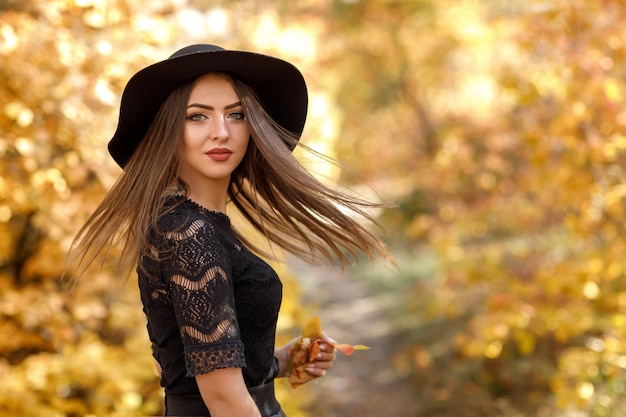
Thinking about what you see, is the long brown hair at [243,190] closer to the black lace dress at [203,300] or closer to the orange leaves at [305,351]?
the black lace dress at [203,300]

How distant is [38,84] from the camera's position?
3840 mm

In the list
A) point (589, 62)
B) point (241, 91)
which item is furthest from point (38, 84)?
point (589, 62)

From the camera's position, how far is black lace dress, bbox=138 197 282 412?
1965mm

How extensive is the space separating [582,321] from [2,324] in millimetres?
3607

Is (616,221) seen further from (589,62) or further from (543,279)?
(589,62)

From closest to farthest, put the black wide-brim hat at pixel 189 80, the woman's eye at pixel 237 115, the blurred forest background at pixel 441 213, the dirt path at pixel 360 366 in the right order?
the black wide-brim hat at pixel 189 80 → the woman's eye at pixel 237 115 → the blurred forest background at pixel 441 213 → the dirt path at pixel 360 366

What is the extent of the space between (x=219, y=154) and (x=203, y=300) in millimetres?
467

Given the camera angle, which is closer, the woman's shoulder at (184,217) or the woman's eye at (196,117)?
the woman's shoulder at (184,217)

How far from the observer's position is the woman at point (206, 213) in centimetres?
198

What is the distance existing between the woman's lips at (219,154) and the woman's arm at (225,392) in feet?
1.97

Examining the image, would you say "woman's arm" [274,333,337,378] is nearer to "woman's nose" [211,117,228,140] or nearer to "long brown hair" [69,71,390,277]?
"long brown hair" [69,71,390,277]

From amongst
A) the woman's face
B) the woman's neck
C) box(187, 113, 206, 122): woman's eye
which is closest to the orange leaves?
the woman's neck

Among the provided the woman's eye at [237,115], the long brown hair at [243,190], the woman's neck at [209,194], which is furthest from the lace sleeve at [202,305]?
the woman's eye at [237,115]

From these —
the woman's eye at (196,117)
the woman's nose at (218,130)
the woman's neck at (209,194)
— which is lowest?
the woman's neck at (209,194)
